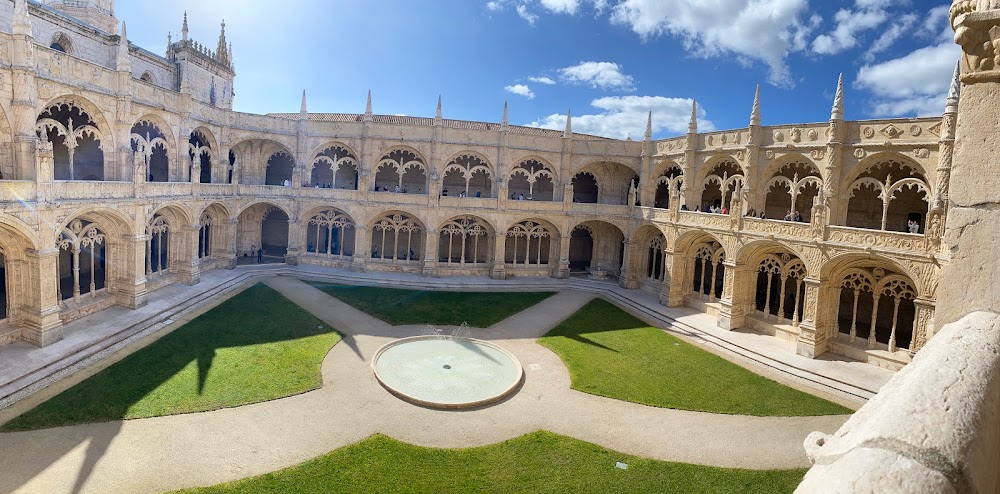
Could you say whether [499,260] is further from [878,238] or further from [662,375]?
[878,238]

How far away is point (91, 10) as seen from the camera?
33875 mm

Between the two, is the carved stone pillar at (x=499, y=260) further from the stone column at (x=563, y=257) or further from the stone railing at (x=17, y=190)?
the stone railing at (x=17, y=190)

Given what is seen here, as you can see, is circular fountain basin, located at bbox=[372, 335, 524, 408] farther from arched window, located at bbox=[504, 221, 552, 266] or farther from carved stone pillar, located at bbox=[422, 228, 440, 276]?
arched window, located at bbox=[504, 221, 552, 266]

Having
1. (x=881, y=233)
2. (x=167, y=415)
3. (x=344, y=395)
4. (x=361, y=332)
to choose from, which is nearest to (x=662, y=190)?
(x=881, y=233)

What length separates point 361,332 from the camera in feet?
76.4

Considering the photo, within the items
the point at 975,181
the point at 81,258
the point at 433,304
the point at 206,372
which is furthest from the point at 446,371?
the point at 81,258

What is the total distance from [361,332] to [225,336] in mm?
5444

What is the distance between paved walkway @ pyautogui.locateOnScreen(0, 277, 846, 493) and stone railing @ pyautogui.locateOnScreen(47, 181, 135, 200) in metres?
10.1

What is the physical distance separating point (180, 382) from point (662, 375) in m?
17.0

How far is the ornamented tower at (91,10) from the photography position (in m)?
33.6

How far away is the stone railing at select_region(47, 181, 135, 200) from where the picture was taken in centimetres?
1937

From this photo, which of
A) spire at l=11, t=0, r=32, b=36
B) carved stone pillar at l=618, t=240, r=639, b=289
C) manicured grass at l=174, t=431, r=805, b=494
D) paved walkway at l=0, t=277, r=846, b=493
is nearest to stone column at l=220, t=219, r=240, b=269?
spire at l=11, t=0, r=32, b=36

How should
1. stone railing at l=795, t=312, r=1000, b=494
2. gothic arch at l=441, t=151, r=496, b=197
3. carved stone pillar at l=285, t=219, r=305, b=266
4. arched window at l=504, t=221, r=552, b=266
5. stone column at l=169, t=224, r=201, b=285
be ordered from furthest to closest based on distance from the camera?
1. arched window at l=504, t=221, r=552, b=266
2. gothic arch at l=441, t=151, r=496, b=197
3. carved stone pillar at l=285, t=219, r=305, b=266
4. stone column at l=169, t=224, r=201, b=285
5. stone railing at l=795, t=312, r=1000, b=494

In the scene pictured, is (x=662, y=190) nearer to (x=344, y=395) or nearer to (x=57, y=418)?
(x=344, y=395)
